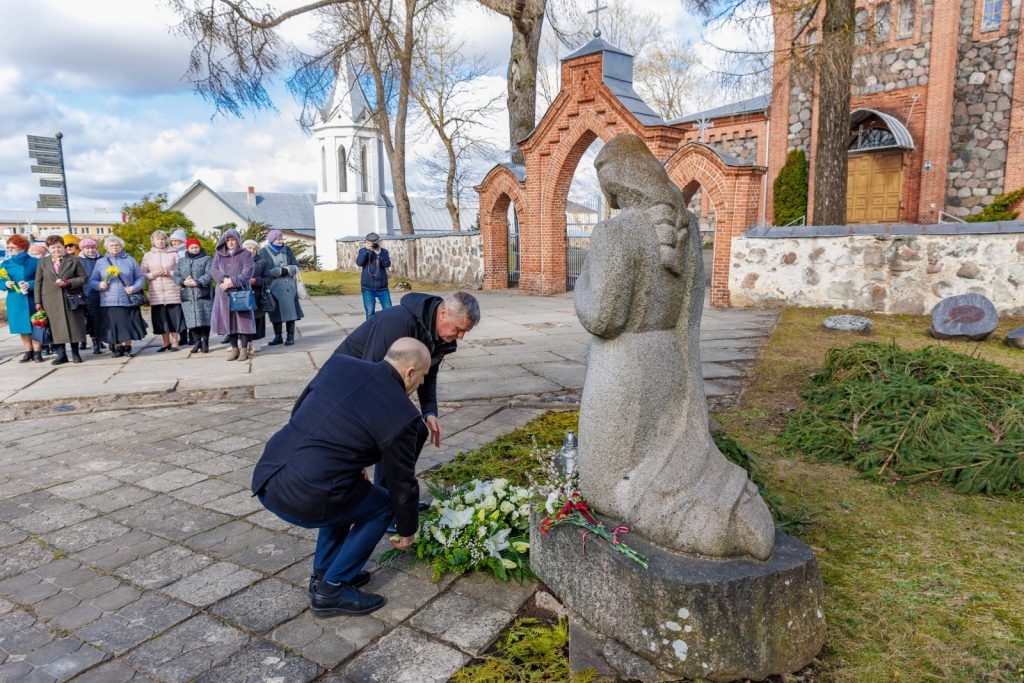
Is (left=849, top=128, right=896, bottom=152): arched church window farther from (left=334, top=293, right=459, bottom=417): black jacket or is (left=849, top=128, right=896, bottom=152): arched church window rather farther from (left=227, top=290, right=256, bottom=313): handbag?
(left=334, top=293, right=459, bottom=417): black jacket

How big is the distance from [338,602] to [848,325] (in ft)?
28.9

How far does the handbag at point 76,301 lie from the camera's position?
8.55 metres

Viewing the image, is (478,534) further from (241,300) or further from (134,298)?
(134,298)

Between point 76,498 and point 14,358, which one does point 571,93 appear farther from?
point 76,498

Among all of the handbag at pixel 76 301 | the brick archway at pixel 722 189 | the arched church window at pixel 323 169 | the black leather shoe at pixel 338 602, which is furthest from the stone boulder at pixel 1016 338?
the arched church window at pixel 323 169

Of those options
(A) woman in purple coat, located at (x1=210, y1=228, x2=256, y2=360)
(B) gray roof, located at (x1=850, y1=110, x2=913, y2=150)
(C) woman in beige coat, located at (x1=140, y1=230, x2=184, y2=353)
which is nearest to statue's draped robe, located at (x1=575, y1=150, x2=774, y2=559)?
(A) woman in purple coat, located at (x1=210, y1=228, x2=256, y2=360)

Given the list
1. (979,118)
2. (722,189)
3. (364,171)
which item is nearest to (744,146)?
(979,118)

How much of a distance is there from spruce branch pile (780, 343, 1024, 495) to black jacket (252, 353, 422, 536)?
3311mm

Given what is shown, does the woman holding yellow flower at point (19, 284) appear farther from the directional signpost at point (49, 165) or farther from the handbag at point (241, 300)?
the directional signpost at point (49, 165)

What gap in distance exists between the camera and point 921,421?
4.58m

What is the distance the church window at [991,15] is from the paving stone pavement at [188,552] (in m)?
19.1

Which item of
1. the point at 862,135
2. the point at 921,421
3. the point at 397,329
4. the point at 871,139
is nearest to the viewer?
the point at 397,329

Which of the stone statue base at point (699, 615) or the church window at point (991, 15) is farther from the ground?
the church window at point (991, 15)

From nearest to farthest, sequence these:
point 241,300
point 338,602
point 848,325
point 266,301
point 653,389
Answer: point 653,389, point 338,602, point 241,300, point 266,301, point 848,325
